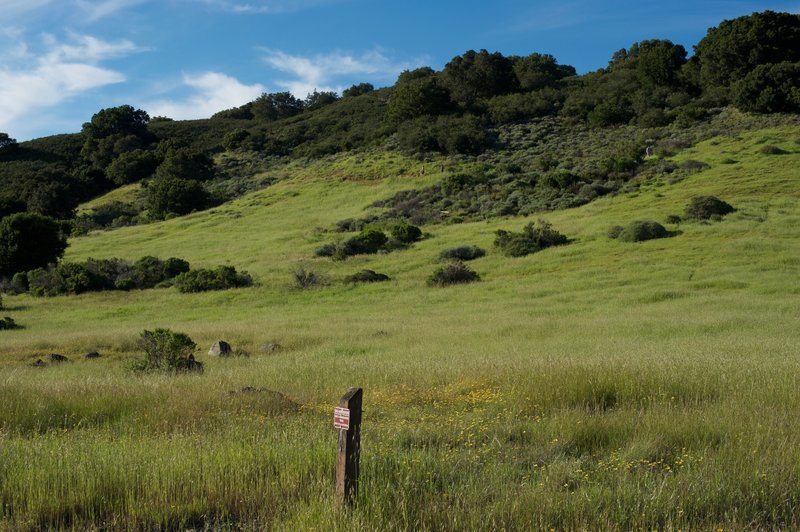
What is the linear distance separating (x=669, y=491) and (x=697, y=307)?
17552mm

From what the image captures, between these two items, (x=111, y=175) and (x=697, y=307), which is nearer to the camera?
(x=697, y=307)

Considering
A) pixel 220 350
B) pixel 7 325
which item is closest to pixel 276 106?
pixel 7 325

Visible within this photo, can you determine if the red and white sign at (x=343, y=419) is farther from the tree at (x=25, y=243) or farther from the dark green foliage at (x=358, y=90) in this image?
the dark green foliage at (x=358, y=90)

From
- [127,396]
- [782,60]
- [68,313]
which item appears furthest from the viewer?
[782,60]

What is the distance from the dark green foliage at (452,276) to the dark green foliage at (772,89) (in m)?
42.1

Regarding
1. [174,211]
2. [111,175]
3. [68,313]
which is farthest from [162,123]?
[68,313]

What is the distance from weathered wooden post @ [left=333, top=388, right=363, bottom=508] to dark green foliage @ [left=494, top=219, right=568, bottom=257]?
3011 cm

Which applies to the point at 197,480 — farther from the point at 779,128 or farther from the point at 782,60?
the point at 782,60

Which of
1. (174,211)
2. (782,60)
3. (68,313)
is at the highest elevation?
(782,60)

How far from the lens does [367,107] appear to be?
100938 mm

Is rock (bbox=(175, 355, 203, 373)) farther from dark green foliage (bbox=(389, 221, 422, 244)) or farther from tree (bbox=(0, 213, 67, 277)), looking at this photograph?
tree (bbox=(0, 213, 67, 277))

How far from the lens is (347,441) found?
4359 millimetres

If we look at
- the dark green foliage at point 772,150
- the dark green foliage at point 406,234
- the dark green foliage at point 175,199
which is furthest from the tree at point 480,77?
the dark green foliage at point 406,234

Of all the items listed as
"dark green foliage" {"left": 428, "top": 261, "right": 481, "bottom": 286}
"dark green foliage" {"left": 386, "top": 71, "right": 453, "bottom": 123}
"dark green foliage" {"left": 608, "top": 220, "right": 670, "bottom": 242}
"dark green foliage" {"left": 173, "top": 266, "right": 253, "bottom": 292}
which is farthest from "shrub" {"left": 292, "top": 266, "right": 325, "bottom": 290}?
"dark green foliage" {"left": 386, "top": 71, "right": 453, "bottom": 123}
